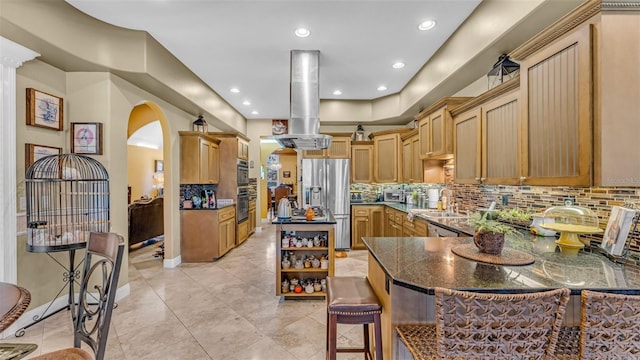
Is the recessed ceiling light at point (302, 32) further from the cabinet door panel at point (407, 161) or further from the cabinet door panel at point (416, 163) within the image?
the cabinet door panel at point (407, 161)

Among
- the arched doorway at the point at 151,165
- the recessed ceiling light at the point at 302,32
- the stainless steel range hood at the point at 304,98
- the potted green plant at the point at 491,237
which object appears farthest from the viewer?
the arched doorway at the point at 151,165

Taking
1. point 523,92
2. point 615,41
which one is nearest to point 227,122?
point 523,92

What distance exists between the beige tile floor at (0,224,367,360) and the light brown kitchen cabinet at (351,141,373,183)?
2.20m

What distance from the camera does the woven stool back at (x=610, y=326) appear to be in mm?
1031

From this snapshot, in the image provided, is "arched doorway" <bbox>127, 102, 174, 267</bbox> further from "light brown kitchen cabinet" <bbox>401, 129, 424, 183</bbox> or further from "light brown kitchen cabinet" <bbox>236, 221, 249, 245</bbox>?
"light brown kitchen cabinet" <bbox>401, 129, 424, 183</bbox>

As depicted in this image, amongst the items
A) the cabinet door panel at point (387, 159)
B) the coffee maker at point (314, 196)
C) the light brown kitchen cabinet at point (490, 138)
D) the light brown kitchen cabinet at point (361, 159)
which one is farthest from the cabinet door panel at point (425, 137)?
the coffee maker at point (314, 196)

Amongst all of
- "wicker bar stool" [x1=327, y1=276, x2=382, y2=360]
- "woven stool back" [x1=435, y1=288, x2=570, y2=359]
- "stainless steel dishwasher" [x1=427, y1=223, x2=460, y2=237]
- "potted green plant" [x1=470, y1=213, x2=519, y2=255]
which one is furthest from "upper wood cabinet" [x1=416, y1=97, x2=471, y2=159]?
"woven stool back" [x1=435, y1=288, x2=570, y2=359]

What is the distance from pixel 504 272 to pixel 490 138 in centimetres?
173

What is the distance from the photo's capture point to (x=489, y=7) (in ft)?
8.24

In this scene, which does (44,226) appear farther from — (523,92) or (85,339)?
(523,92)

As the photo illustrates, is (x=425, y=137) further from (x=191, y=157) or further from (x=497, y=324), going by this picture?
(x=191, y=157)

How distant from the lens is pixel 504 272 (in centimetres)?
140

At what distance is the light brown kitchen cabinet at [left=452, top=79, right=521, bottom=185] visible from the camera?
93.0 inches

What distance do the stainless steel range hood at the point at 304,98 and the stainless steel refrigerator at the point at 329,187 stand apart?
1.62 meters
